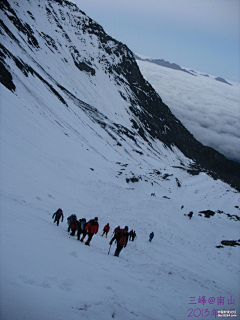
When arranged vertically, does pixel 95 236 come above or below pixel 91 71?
below

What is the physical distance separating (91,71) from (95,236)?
100166mm

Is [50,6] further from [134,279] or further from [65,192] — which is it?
[134,279]

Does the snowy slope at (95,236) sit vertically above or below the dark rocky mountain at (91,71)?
below

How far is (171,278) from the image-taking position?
34.7ft

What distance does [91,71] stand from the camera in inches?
4045

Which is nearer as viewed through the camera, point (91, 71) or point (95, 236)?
point (95, 236)

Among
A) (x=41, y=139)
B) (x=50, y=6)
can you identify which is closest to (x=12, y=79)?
(x=41, y=139)

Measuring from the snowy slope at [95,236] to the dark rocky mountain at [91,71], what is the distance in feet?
57.0

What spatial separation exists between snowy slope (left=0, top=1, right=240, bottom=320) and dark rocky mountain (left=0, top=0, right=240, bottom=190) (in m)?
17.4

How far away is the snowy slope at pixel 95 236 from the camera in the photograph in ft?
17.6

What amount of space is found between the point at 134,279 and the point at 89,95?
88.1 meters

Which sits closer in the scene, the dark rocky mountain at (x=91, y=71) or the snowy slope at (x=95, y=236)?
the snowy slope at (x=95, y=236)

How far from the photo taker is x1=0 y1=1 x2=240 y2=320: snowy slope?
5.37 meters

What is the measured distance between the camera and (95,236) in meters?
14.5
